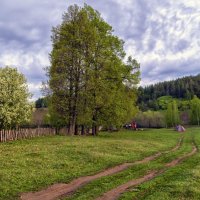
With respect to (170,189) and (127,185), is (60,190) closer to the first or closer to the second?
(127,185)

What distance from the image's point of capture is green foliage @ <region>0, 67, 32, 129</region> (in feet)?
155

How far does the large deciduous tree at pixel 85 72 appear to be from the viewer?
50094 millimetres

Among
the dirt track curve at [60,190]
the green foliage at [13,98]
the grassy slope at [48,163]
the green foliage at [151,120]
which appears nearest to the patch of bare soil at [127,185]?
the dirt track curve at [60,190]

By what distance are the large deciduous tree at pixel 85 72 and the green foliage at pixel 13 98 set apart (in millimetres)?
5166

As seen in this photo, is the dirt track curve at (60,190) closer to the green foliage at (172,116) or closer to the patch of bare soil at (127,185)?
the patch of bare soil at (127,185)

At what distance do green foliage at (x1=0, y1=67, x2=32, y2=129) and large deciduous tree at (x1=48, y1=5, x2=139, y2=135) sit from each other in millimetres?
5166

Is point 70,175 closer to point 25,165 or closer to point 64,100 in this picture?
point 25,165

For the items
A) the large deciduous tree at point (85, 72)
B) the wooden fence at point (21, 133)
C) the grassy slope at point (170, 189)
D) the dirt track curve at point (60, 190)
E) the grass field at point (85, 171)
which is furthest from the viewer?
the large deciduous tree at point (85, 72)

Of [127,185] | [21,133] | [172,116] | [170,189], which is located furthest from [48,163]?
[172,116]

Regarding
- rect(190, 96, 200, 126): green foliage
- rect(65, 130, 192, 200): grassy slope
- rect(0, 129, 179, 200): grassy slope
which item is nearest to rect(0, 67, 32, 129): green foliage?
rect(0, 129, 179, 200): grassy slope

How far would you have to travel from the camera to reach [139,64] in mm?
56500

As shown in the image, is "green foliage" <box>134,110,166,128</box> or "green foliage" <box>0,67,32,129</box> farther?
"green foliage" <box>134,110,166,128</box>

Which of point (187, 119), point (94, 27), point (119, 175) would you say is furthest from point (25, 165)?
point (187, 119)

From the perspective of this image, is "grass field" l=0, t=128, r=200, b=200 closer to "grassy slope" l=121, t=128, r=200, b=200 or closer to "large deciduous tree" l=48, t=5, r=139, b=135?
"grassy slope" l=121, t=128, r=200, b=200
